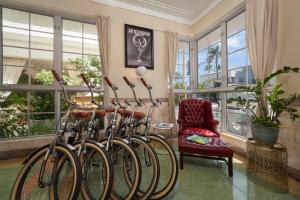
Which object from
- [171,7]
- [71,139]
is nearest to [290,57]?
[171,7]

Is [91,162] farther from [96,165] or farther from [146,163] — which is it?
[146,163]

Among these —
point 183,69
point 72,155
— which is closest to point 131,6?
point 183,69

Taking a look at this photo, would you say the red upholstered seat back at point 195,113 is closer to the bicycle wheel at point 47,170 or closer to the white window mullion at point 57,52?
the bicycle wheel at point 47,170

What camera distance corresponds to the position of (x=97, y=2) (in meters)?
3.50

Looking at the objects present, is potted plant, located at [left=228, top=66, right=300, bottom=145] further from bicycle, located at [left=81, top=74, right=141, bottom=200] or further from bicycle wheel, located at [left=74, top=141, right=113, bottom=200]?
bicycle wheel, located at [left=74, top=141, right=113, bottom=200]

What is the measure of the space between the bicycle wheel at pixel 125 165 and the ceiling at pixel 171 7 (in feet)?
10.4

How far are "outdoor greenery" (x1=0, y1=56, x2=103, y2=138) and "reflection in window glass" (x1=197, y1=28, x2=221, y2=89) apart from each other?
2.91 m

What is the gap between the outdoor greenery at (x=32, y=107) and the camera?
9.75ft

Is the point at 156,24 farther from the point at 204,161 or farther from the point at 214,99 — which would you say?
the point at 204,161

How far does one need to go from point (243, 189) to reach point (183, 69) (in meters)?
3.23

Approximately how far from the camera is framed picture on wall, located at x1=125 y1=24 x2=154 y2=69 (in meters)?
3.80

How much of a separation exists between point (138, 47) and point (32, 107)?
2.46 meters

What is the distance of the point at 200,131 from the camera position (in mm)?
3016

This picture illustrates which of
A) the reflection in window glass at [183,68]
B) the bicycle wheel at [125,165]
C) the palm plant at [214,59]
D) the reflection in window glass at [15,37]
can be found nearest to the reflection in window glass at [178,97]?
the reflection in window glass at [183,68]
